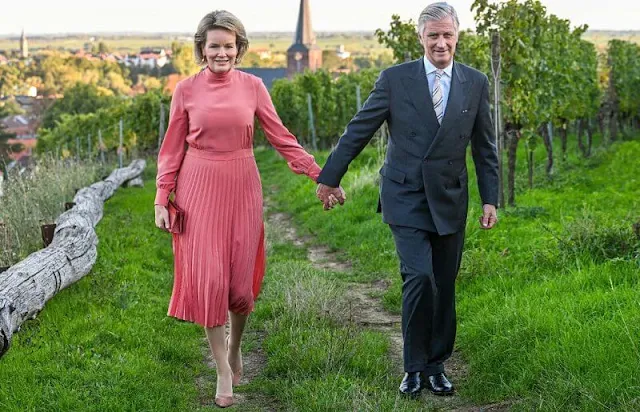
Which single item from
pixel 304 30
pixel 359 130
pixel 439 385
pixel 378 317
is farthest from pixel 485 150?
pixel 304 30

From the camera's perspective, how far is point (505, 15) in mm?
11047

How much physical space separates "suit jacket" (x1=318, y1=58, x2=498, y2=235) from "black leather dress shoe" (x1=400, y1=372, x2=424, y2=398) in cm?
80

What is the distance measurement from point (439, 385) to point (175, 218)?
1.69 metres

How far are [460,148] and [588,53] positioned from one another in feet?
56.9

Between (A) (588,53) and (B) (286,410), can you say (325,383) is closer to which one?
(B) (286,410)

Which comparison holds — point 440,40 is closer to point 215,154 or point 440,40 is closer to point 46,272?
point 215,154

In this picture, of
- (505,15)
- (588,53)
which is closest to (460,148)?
(505,15)

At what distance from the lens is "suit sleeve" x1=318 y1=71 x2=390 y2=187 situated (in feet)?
15.9

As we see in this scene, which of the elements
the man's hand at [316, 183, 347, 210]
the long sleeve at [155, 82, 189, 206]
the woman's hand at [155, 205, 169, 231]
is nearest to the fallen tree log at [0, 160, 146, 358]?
the woman's hand at [155, 205, 169, 231]

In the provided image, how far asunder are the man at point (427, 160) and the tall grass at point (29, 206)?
432 cm

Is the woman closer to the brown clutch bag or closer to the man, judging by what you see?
the brown clutch bag

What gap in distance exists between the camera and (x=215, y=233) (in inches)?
191

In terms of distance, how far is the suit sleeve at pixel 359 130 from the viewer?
4844mm

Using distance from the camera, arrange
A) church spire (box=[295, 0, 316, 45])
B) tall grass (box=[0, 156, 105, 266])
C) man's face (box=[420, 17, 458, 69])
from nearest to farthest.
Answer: man's face (box=[420, 17, 458, 69])
tall grass (box=[0, 156, 105, 266])
church spire (box=[295, 0, 316, 45])
